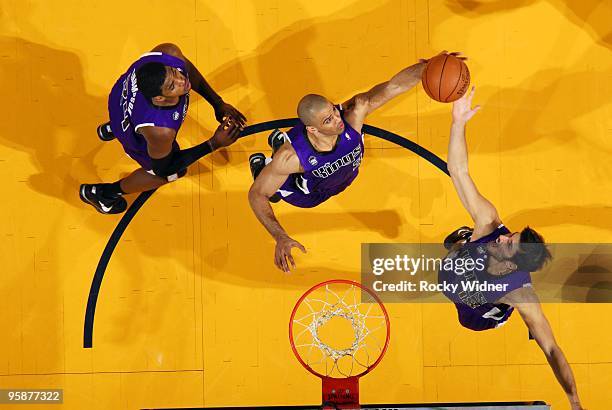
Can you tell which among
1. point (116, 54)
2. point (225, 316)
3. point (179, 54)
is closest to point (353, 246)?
point (225, 316)

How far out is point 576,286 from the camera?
5.83 metres

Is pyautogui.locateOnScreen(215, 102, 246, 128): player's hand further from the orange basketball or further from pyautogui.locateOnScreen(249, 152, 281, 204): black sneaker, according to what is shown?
the orange basketball

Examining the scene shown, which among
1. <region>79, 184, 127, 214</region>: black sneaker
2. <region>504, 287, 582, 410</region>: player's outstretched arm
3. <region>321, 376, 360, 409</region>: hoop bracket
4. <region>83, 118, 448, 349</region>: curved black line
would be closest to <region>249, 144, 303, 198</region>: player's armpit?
<region>83, 118, 448, 349</region>: curved black line

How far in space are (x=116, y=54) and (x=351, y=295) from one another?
258cm

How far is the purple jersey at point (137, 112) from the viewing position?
5324 mm

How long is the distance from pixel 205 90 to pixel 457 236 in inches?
86.7

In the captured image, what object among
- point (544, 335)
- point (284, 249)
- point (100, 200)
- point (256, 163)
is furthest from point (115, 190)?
point (544, 335)

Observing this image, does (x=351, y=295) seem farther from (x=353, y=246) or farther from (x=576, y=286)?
(x=576, y=286)

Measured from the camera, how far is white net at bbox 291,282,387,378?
568cm

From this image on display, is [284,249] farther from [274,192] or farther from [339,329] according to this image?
[339,329]

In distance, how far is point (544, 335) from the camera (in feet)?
18.9

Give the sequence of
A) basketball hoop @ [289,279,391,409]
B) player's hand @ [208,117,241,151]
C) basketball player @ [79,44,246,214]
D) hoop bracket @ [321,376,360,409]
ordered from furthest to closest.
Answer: player's hand @ [208,117,241,151]
basketball hoop @ [289,279,391,409]
basketball player @ [79,44,246,214]
hoop bracket @ [321,376,360,409]

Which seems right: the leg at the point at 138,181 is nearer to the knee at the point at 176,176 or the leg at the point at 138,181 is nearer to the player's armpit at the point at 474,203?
the knee at the point at 176,176

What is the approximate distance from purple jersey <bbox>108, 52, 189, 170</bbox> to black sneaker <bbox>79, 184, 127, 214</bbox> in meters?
0.35
